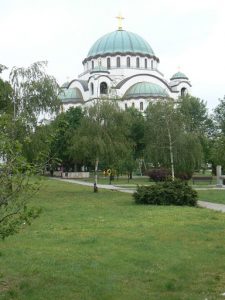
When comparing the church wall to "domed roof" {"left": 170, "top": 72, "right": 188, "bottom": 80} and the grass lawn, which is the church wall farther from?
the grass lawn

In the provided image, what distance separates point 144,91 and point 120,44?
35.6 ft

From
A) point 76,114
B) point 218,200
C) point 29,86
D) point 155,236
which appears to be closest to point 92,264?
point 155,236

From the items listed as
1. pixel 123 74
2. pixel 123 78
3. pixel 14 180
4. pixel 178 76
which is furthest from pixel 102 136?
pixel 178 76

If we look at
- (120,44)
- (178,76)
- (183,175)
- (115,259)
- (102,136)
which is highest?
(120,44)

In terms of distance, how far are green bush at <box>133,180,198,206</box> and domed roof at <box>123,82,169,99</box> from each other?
5670 cm

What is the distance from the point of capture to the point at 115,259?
9422 mm

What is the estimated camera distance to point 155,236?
1213 centimetres

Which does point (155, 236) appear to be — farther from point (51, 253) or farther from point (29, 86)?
point (29, 86)

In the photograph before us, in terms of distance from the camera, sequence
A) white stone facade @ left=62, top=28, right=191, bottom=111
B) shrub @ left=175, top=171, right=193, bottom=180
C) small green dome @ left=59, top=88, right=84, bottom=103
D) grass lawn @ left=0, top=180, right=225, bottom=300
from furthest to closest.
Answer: small green dome @ left=59, top=88, right=84, bottom=103 < white stone facade @ left=62, top=28, right=191, bottom=111 < shrub @ left=175, top=171, right=193, bottom=180 < grass lawn @ left=0, top=180, right=225, bottom=300

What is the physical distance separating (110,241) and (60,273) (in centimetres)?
314

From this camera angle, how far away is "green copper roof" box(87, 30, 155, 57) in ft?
276

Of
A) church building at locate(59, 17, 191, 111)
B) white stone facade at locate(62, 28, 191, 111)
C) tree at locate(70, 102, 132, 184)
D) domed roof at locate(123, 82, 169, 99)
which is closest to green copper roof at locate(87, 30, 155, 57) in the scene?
church building at locate(59, 17, 191, 111)

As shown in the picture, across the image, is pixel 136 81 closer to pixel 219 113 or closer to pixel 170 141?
pixel 219 113

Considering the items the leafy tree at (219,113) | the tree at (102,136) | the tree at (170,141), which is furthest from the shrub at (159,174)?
the leafy tree at (219,113)
